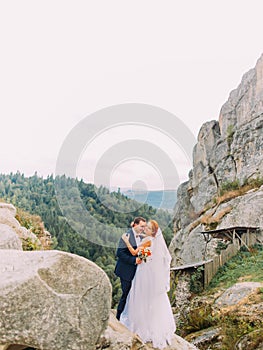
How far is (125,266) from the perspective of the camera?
24.1 feet

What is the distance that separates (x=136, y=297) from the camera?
23.8ft

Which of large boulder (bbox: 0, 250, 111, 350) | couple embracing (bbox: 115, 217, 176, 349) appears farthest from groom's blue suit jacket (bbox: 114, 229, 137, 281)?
large boulder (bbox: 0, 250, 111, 350)

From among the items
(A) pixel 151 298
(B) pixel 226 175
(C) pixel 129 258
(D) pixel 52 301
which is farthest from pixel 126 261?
(B) pixel 226 175

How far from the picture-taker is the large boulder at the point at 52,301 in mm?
3996

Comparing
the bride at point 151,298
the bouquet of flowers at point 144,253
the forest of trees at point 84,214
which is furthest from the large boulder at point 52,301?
the forest of trees at point 84,214

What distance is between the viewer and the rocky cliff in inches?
915

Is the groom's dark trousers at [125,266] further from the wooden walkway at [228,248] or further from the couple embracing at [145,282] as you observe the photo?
the wooden walkway at [228,248]

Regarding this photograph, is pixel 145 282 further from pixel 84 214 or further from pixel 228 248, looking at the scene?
pixel 84 214

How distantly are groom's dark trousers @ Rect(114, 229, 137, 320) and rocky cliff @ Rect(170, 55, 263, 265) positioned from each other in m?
13.9

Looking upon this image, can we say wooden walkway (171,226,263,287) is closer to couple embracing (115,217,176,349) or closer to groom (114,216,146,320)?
couple embracing (115,217,176,349)

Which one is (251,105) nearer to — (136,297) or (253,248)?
(253,248)

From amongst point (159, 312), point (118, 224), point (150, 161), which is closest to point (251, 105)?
point (150, 161)

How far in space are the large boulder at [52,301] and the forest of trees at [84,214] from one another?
54.6 metres

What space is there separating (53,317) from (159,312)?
12.3ft
